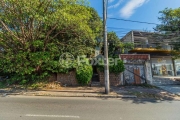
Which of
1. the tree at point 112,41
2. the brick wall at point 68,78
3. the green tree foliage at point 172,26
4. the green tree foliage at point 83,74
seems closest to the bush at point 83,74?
the green tree foliage at point 83,74

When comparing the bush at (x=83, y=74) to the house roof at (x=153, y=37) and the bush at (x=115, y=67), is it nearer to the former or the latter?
the bush at (x=115, y=67)

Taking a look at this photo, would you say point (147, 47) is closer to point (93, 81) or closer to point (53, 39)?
point (93, 81)

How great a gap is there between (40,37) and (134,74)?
357 inches

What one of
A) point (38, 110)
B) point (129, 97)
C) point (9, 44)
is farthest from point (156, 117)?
point (9, 44)

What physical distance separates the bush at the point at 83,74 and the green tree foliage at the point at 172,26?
9.75 metres

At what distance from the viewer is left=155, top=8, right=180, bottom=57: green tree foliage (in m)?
12.1

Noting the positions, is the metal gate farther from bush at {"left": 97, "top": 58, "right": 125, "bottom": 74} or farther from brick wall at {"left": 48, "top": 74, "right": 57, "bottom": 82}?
brick wall at {"left": 48, "top": 74, "right": 57, "bottom": 82}

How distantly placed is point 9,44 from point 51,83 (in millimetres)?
4442

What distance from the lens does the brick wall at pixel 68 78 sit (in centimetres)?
932

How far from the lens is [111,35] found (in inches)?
523

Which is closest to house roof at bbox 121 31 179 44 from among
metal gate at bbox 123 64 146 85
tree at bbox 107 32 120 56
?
tree at bbox 107 32 120 56

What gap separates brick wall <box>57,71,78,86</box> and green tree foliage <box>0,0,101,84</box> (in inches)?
21.6

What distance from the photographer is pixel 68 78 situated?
9.37m

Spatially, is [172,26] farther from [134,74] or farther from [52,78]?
[52,78]
